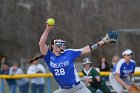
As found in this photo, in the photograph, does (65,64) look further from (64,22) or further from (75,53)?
(64,22)

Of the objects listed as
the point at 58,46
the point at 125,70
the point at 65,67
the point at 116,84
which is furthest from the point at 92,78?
the point at 65,67

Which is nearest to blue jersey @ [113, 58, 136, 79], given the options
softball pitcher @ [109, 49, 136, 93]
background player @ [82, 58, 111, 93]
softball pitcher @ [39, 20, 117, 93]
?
softball pitcher @ [109, 49, 136, 93]

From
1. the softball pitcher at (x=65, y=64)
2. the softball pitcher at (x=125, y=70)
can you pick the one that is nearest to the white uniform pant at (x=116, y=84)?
the softball pitcher at (x=125, y=70)

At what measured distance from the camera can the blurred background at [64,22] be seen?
41625 millimetres

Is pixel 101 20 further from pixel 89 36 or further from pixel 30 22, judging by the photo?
pixel 30 22

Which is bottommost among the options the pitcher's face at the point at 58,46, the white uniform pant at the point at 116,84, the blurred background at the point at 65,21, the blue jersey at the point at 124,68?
the white uniform pant at the point at 116,84

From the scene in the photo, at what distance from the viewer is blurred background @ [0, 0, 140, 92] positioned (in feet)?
137

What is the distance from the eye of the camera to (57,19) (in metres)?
44.8

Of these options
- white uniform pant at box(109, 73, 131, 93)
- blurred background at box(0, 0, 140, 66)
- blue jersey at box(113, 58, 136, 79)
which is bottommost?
white uniform pant at box(109, 73, 131, 93)

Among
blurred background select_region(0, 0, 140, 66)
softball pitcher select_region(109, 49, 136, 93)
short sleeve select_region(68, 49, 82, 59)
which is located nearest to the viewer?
short sleeve select_region(68, 49, 82, 59)

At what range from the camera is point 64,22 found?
147 ft

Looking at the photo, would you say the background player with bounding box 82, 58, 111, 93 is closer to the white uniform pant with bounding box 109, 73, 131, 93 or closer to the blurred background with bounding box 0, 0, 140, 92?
the white uniform pant with bounding box 109, 73, 131, 93

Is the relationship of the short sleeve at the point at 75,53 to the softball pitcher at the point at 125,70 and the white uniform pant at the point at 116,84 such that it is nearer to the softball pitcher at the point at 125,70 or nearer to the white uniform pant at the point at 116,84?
the softball pitcher at the point at 125,70

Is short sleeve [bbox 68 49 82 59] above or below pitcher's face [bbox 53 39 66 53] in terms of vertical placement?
below
